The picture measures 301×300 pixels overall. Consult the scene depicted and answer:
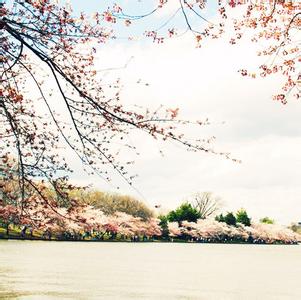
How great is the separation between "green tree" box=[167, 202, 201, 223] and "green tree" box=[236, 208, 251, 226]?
1050 centimetres

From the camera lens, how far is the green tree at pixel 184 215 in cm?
8100

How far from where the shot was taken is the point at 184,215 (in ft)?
266

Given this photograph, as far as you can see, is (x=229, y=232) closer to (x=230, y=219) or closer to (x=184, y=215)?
(x=230, y=219)

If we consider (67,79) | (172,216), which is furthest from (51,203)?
(172,216)

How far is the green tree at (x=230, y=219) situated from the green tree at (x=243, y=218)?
3.42m

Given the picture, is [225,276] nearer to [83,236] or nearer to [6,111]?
[6,111]

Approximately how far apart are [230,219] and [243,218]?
527cm

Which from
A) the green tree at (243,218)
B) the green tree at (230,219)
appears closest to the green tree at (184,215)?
the green tree at (230,219)

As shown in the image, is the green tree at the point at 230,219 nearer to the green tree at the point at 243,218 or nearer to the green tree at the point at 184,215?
the green tree at the point at 243,218

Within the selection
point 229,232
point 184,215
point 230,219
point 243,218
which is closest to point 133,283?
point 184,215

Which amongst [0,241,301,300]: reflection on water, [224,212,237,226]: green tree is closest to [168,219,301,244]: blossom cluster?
[224,212,237,226]: green tree

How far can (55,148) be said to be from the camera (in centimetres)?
659

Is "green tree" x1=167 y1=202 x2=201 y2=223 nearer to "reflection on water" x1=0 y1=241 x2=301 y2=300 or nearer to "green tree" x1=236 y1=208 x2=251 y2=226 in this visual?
"green tree" x1=236 y1=208 x2=251 y2=226

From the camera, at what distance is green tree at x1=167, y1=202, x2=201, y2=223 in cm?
8100
